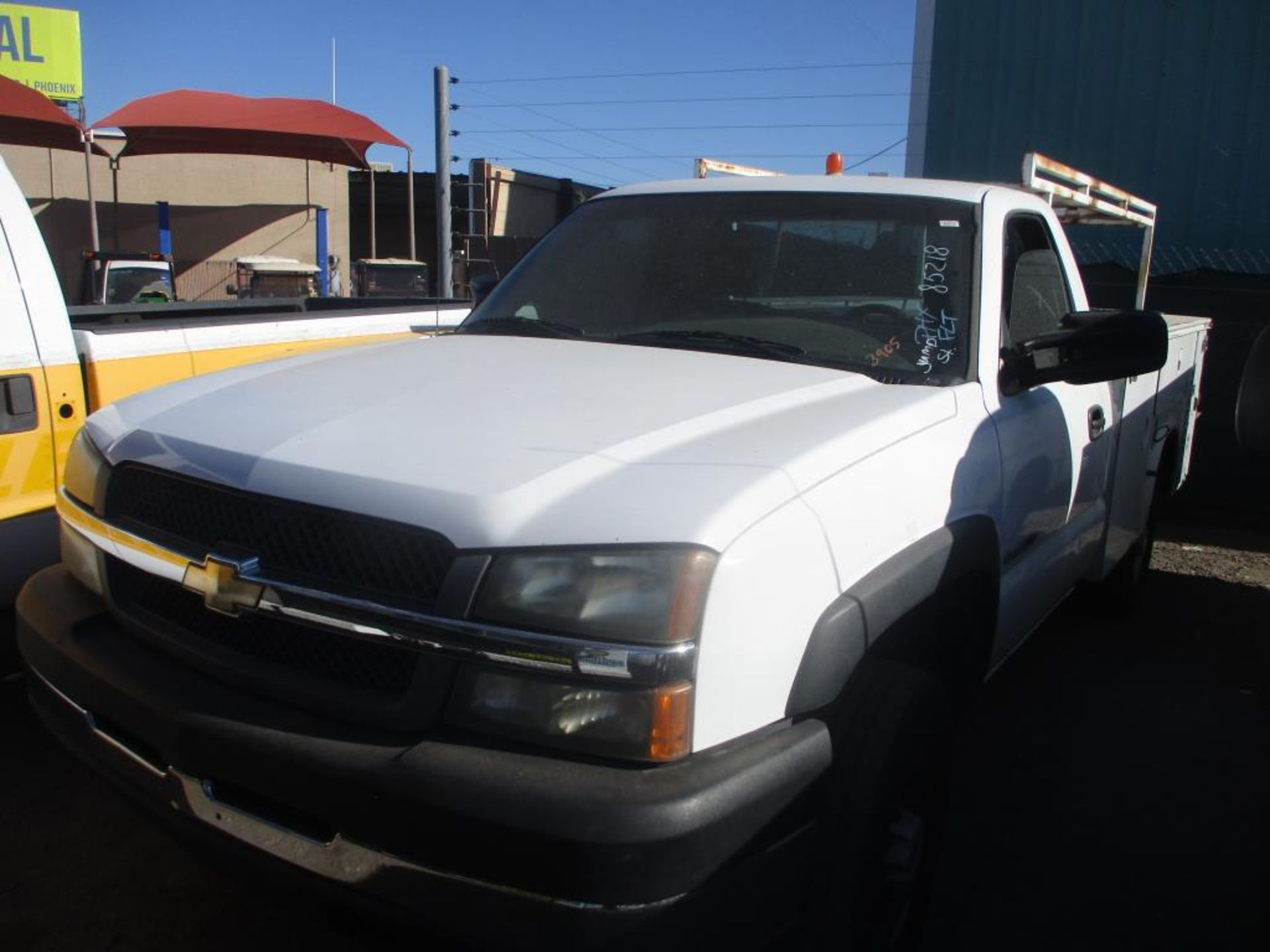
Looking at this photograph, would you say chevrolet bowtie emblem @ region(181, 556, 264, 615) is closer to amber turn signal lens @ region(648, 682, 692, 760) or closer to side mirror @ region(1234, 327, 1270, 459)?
amber turn signal lens @ region(648, 682, 692, 760)

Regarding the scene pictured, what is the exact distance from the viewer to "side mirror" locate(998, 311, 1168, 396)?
9.35 ft

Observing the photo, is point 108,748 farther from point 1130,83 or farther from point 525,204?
point 525,204

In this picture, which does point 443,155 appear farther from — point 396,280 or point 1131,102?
point 396,280

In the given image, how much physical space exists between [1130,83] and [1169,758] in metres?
8.46

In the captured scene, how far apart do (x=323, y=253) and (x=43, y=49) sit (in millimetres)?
10549

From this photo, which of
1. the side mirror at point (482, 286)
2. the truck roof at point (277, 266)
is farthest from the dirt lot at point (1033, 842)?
the truck roof at point (277, 266)

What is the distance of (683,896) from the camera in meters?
1.68

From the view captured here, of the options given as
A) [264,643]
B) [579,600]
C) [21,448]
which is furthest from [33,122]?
[579,600]

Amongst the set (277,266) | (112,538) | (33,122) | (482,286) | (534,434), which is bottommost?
(277,266)

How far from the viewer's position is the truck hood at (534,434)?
6.02 ft

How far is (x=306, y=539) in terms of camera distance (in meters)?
1.96

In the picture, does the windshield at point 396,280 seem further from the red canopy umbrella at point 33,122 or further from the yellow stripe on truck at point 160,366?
the yellow stripe on truck at point 160,366

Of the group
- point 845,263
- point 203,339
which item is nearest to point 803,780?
point 845,263

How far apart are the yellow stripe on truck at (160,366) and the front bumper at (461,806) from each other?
1568 mm
